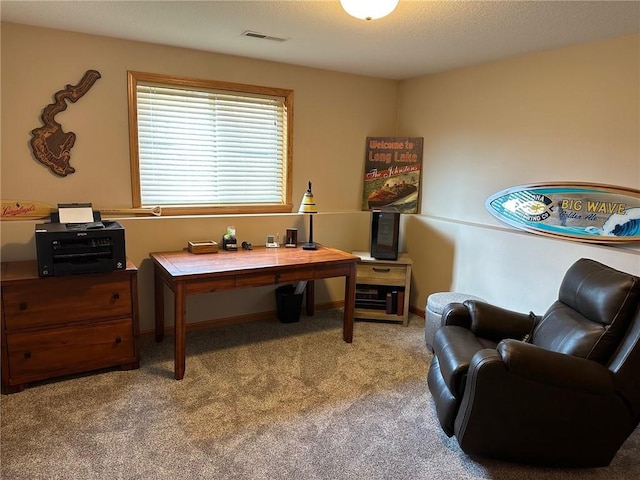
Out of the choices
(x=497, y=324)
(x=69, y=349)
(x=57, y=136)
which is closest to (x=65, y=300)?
(x=69, y=349)

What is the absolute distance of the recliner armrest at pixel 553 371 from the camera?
197cm

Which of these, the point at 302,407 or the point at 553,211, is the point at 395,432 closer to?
the point at 302,407

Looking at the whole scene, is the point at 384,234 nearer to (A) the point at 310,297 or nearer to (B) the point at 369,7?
(A) the point at 310,297

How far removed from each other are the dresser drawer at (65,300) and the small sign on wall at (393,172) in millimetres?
2492

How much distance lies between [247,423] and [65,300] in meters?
1.34

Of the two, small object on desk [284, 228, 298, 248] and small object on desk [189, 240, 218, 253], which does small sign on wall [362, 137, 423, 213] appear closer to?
small object on desk [284, 228, 298, 248]

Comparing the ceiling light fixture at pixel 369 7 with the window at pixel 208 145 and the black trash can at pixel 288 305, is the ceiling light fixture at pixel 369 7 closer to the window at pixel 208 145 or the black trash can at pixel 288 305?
the window at pixel 208 145

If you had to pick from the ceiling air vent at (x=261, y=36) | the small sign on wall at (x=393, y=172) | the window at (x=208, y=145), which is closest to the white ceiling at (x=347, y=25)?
the ceiling air vent at (x=261, y=36)

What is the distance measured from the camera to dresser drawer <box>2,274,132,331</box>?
8.42ft

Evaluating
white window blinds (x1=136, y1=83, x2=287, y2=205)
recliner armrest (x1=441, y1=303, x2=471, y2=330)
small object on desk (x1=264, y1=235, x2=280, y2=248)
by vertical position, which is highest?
white window blinds (x1=136, y1=83, x2=287, y2=205)

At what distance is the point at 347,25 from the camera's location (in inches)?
107

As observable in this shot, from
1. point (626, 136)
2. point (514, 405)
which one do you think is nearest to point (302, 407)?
point (514, 405)

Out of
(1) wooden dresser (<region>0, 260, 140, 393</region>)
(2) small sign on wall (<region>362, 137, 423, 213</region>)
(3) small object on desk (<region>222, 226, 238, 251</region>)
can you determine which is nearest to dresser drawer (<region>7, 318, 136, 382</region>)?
(1) wooden dresser (<region>0, 260, 140, 393</region>)

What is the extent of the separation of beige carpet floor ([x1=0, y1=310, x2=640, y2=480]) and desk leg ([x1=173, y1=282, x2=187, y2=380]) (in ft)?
0.31
